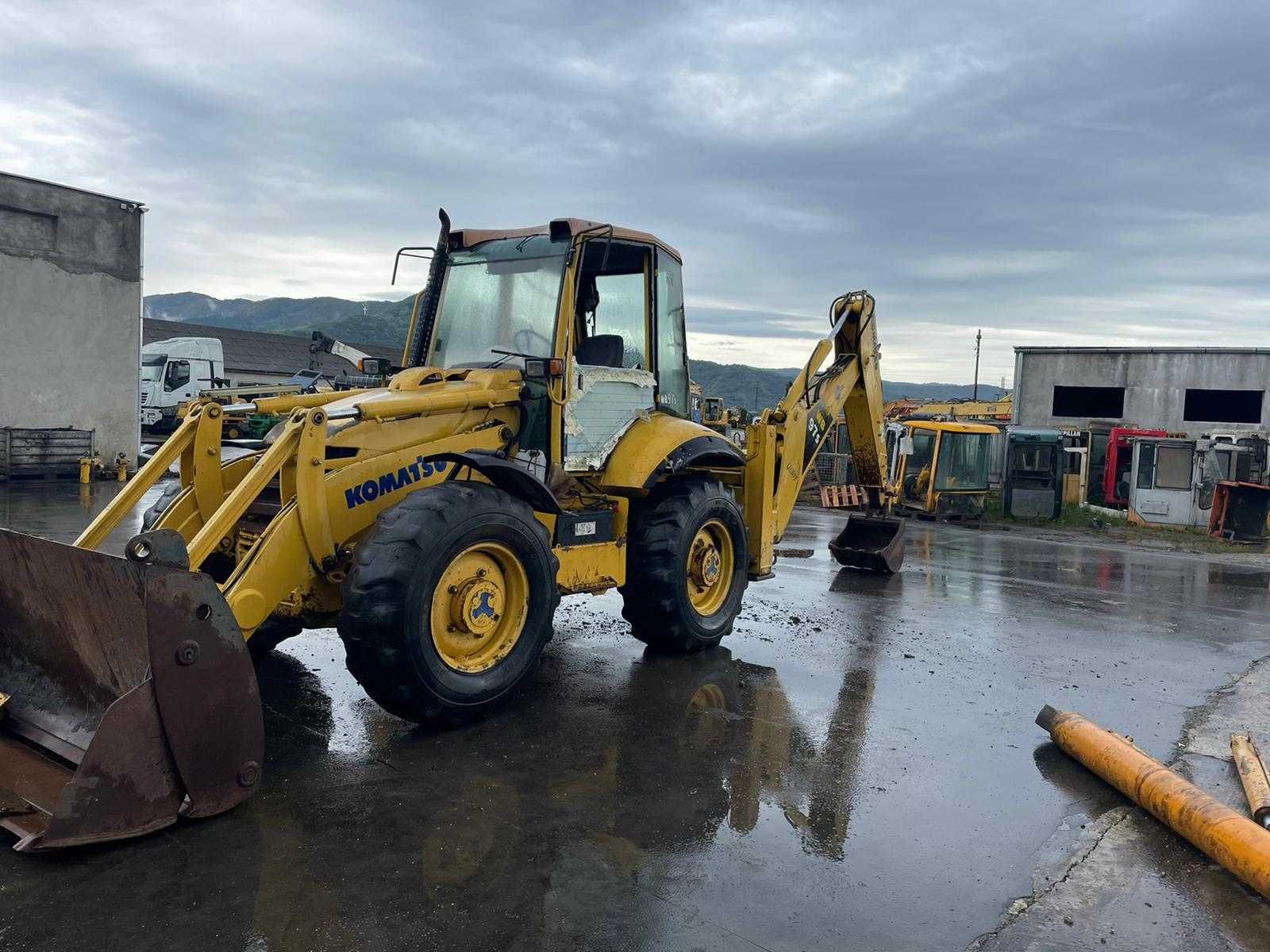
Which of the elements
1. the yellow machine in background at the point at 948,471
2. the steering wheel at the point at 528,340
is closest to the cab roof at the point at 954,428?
the yellow machine in background at the point at 948,471

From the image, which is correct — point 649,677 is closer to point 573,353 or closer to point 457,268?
point 573,353

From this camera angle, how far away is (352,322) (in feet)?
306

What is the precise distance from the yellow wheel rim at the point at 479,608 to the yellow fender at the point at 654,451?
1318mm

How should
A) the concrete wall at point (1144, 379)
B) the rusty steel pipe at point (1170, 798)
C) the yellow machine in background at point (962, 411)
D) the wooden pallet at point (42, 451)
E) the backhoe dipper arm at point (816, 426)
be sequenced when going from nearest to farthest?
the rusty steel pipe at point (1170, 798) < the backhoe dipper arm at point (816, 426) < the wooden pallet at point (42, 451) < the concrete wall at point (1144, 379) < the yellow machine in background at point (962, 411)

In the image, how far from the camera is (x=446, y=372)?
19.4 feet

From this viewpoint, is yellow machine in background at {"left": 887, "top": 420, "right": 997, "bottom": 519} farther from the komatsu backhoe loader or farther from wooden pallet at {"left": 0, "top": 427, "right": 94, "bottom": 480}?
wooden pallet at {"left": 0, "top": 427, "right": 94, "bottom": 480}

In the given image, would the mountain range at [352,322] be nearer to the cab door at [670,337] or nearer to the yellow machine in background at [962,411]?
the yellow machine in background at [962,411]

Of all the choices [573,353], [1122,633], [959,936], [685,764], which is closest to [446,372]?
[573,353]

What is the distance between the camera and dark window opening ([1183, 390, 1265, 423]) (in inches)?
1021

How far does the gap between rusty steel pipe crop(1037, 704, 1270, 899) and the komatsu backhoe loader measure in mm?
2574

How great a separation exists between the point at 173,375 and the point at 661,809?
2779cm

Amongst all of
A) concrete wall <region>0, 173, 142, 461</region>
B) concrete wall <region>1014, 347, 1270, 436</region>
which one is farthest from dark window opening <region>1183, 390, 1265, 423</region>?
concrete wall <region>0, 173, 142, 461</region>

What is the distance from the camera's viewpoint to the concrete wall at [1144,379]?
24734 mm

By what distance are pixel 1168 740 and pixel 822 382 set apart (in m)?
4.47
